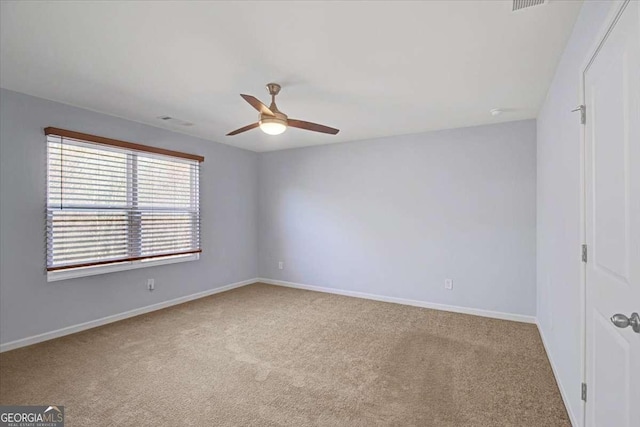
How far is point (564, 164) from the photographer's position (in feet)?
6.97

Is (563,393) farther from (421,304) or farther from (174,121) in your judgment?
(174,121)

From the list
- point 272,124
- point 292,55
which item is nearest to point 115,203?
point 272,124

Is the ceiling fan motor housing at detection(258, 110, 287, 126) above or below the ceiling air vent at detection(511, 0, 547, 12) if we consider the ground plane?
below

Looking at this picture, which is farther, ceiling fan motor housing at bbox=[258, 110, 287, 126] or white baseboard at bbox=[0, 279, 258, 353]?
white baseboard at bbox=[0, 279, 258, 353]

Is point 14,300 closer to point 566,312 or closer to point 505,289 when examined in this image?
point 566,312

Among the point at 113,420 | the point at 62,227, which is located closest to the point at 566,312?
the point at 113,420

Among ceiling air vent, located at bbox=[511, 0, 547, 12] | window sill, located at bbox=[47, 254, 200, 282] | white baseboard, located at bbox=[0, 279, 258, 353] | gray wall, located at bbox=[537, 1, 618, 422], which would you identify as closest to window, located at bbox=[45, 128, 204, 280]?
window sill, located at bbox=[47, 254, 200, 282]

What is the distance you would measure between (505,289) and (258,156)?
444cm

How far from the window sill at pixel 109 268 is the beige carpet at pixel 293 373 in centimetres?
62

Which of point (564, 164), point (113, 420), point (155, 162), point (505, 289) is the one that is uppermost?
point (155, 162)

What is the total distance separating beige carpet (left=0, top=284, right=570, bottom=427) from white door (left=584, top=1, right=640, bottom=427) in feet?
2.73

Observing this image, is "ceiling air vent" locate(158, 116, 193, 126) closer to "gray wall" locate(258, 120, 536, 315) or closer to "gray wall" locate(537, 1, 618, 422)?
"gray wall" locate(258, 120, 536, 315)

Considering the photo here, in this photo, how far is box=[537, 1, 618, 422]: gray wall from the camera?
69.3 inches

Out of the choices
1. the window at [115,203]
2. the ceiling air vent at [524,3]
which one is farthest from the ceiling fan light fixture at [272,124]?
the window at [115,203]
